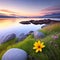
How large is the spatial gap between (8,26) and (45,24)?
1.30ft

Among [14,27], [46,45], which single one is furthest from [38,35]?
[14,27]

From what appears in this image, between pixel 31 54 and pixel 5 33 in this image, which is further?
pixel 5 33

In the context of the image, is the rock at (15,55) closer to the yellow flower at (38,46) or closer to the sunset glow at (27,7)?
the yellow flower at (38,46)

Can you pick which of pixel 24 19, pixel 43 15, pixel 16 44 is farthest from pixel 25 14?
pixel 16 44

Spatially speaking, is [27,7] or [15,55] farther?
[27,7]

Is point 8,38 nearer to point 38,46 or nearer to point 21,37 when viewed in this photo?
point 21,37

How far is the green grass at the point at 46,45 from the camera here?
2104 millimetres

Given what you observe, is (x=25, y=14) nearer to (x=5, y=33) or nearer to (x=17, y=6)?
(x=17, y=6)

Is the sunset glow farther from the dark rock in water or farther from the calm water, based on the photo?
the dark rock in water

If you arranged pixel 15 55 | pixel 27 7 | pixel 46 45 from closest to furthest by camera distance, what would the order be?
1. pixel 15 55
2. pixel 46 45
3. pixel 27 7

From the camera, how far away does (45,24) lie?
2.26m

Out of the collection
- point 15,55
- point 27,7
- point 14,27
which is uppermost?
point 27,7

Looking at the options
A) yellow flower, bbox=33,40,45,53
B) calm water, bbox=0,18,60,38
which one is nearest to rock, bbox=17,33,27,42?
calm water, bbox=0,18,60,38

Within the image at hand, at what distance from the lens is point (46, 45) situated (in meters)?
2.15
